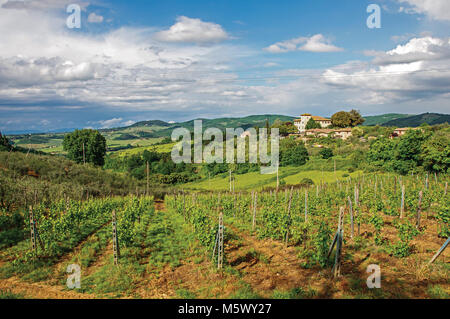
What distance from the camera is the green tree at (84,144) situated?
176 ft

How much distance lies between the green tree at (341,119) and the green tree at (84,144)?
77310 millimetres

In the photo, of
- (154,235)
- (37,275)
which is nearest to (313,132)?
(154,235)

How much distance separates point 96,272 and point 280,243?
6.69 metres

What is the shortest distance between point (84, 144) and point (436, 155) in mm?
55348

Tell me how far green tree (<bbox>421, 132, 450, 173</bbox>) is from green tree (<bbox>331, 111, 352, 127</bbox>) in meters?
63.9

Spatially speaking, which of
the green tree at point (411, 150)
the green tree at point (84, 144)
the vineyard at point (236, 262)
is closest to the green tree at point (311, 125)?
the green tree at point (411, 150)

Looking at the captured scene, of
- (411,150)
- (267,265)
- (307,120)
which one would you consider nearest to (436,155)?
(411,150)

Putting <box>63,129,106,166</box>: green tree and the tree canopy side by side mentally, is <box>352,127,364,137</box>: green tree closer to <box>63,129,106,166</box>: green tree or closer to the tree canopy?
the tree canopy

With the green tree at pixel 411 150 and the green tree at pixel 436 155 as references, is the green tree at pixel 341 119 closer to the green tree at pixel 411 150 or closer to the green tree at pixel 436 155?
the green tree at pixel 411 150

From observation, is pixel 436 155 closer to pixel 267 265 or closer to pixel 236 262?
pixel 267 265

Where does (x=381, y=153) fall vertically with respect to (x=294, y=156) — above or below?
above

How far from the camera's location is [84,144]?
54.2 metres
